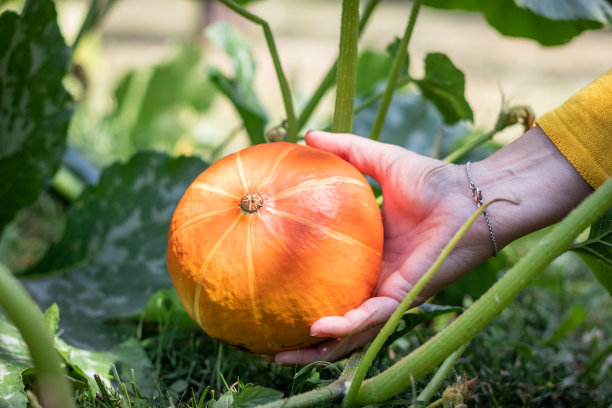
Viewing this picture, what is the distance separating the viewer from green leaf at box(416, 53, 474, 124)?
1237 millimetres

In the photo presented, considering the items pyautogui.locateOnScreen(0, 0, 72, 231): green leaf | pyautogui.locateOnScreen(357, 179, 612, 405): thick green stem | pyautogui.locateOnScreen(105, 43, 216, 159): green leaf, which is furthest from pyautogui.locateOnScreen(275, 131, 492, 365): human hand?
pyautogui.locateOnScreen(105, 43, 216, 159): green leaf

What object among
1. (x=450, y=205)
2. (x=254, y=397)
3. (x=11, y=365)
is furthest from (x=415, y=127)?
(x=11, y=365)

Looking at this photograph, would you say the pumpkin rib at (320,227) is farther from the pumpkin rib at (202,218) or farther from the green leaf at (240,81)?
the green leaf at (240,81)

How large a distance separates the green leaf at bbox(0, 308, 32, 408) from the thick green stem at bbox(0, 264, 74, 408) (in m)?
0.20

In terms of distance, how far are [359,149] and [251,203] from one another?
30cm

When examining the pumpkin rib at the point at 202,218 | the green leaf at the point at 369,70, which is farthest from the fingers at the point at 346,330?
the green leaf at the point at 369,70

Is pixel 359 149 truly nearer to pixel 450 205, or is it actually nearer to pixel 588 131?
pixel 450 205

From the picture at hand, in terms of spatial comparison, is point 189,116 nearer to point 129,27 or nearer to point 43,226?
point 43,226

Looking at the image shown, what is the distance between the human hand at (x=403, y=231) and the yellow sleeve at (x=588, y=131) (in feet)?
0.61

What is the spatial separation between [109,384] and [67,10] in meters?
2.24

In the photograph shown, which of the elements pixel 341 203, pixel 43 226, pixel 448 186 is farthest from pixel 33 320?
pixel 43 226

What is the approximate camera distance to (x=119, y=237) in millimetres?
1378

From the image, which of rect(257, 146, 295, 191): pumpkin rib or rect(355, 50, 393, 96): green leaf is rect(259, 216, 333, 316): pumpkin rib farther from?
rect(355, 50, 393, 96): green leaf

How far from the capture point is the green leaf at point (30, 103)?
1180 mm
